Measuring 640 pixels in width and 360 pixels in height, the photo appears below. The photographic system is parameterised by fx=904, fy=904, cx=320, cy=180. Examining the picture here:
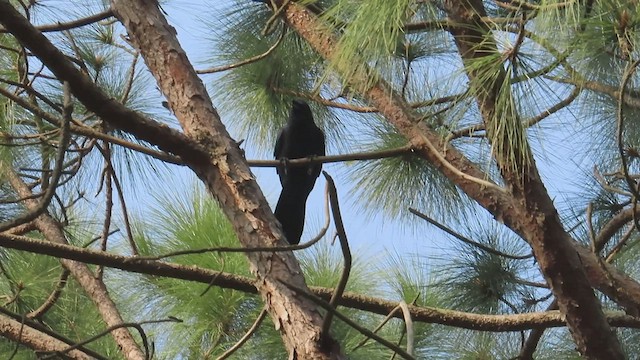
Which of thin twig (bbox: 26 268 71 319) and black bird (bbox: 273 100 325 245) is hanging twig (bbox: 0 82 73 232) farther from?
black bird (bbox: 273 100 325 245)

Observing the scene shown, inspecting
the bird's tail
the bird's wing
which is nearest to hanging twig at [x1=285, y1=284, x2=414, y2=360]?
the bird's tail

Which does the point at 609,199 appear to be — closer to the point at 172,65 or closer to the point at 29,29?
the point at 172,65

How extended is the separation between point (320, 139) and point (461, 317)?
1095 millimetres

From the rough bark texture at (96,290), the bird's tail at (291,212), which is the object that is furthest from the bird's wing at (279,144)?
the rough bark texture at (96,290)

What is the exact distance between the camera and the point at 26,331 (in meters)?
1.88

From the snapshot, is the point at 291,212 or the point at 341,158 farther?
the point at 291,212

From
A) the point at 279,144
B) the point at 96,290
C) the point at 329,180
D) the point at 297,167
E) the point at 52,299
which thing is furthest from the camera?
the point at 279,144

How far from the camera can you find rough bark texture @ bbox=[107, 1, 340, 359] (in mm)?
1306

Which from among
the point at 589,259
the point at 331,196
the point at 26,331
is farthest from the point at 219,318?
the point at 331,196

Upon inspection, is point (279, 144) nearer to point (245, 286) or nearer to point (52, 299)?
point (52, 299)

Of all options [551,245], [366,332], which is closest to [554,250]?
[551,245]

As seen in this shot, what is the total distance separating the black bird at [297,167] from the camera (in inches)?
96.6

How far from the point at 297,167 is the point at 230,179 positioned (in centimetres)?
100

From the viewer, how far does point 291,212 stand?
2486 mm
